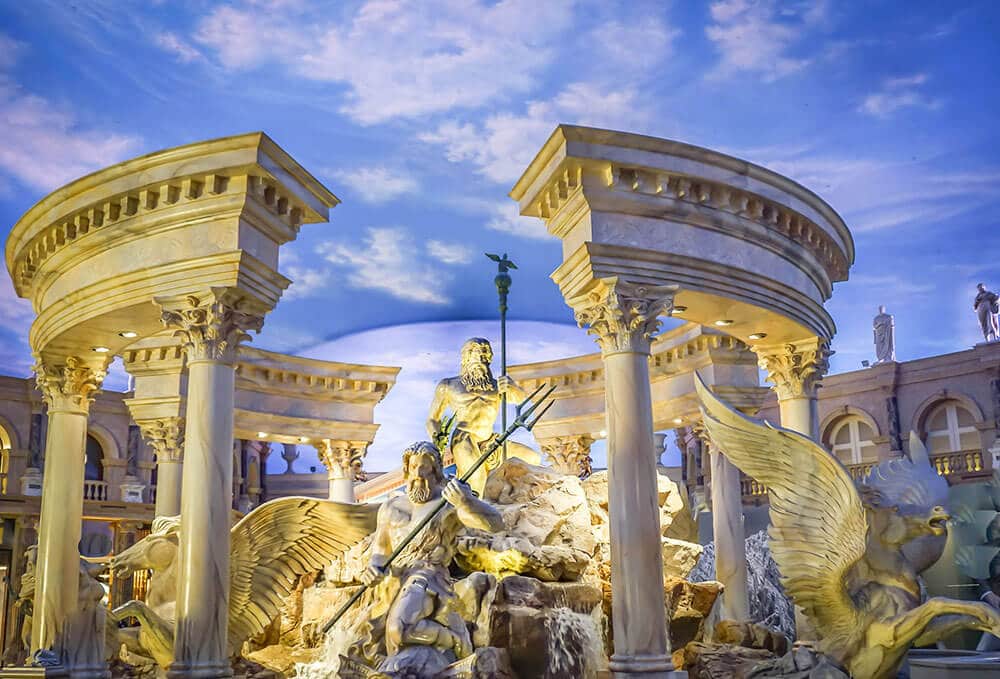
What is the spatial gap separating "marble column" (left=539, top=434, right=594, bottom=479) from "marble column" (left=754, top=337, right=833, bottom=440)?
5.25m

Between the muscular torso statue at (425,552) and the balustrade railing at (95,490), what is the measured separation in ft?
57.7

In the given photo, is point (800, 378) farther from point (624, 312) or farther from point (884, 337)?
point (884, 337)

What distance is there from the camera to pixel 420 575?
24.2 ft

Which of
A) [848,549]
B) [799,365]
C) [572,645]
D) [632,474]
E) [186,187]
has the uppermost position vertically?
[186,187]

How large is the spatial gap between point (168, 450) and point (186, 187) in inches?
264

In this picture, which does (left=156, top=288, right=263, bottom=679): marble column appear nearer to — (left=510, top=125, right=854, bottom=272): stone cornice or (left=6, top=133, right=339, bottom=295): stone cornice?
(left=6, top=133, right=339, bottom=295): stone cornice

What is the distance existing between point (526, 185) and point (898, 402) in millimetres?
19874

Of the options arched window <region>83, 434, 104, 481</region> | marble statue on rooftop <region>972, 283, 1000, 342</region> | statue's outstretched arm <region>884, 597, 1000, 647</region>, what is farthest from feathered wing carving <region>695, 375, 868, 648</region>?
arched window <region>83, 434, 104, 481</region>

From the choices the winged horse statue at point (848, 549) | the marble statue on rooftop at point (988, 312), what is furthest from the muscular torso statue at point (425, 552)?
the marble statue on rooftop at point (988, 312)

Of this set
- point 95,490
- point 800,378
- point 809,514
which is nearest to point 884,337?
point 800,378

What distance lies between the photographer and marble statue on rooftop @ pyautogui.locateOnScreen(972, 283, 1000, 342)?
2459 centimetres

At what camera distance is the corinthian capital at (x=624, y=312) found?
892cm

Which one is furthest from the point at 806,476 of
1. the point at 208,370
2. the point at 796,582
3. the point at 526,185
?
the point at 208,370

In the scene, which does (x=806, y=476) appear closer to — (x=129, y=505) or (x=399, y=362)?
(x=129, y=505)
